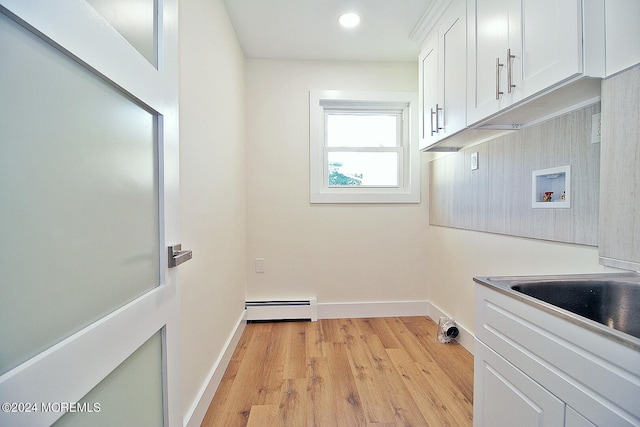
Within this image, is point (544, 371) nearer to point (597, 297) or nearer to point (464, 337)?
point (597, 297)

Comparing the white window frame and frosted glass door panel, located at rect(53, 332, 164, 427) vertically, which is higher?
the white window frame

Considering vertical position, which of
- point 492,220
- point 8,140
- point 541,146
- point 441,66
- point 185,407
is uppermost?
point 441,66

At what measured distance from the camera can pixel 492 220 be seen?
5.70ft

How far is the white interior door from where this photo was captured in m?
0.39

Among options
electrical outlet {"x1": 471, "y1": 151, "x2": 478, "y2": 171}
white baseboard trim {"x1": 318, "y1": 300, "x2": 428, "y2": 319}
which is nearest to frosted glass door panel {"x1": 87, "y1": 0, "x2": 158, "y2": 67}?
electrical outlet {"x1": 471, "y1": 151, "x2": 478, "y2": 171}

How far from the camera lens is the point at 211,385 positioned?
4.89 ft

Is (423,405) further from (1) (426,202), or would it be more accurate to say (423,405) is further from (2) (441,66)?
(2) (441,66)

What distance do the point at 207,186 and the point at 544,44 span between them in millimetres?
1661

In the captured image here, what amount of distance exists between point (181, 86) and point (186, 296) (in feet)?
3.07

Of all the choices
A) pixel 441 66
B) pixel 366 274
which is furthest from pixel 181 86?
pixel 366 274

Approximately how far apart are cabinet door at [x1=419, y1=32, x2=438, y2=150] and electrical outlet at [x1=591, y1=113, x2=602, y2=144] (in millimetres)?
875

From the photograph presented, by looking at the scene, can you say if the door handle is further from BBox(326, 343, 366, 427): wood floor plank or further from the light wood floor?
BBox(326, 343, 366, 427): wood floor plank

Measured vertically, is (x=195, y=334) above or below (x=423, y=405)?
above

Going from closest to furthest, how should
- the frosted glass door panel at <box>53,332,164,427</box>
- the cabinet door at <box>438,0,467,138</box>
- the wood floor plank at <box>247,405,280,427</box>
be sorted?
the frosted glass door panel at <box>53,332,164,427</box> < the wood floor plank at <box>247,405,280,427</box> < the cabinet door at <box>438,0,467,138</box>
